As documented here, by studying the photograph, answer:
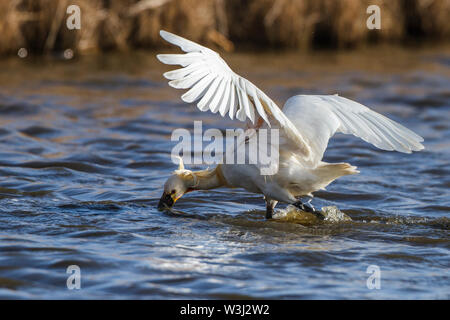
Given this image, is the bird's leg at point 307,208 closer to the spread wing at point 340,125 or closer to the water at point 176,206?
the water at point 176,206

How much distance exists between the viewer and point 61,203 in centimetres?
715

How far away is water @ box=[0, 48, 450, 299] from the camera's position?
206 inches

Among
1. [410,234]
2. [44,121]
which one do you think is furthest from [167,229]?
[44,121]

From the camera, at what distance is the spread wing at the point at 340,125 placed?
6.25 metres

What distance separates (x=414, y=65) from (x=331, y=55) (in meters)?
1.60

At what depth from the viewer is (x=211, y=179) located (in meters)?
6.53

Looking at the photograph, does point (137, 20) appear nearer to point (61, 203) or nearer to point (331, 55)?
point (331, 55)

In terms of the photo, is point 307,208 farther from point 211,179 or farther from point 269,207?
point 211,179

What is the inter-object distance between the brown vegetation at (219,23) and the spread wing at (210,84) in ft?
28.5

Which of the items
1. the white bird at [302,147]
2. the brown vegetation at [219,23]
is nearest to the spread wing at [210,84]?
the white bird at [302,147]

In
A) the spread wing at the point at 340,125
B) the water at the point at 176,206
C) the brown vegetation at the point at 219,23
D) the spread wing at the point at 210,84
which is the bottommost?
the water at the point at 176,206

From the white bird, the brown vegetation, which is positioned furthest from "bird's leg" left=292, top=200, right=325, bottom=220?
the brown vegetation

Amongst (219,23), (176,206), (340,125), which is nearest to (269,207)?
(340,125)
